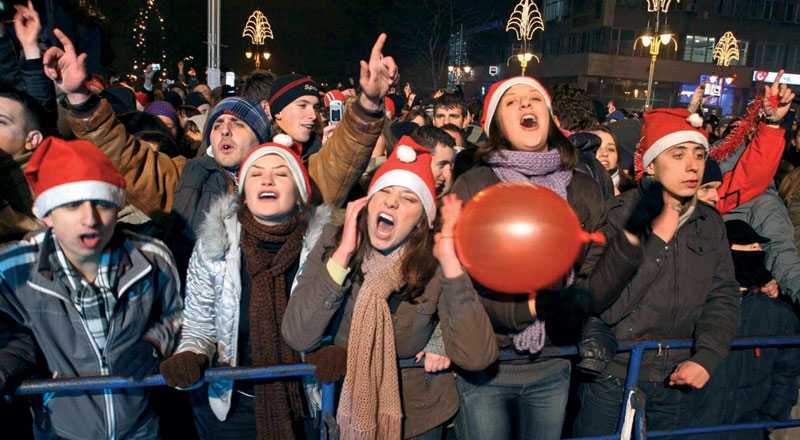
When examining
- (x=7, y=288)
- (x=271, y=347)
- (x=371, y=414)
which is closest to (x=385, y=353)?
(x=371, y=414)

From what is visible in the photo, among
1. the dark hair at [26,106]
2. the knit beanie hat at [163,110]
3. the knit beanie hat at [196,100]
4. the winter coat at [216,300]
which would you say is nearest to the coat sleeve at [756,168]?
the winter coat at [216,300]

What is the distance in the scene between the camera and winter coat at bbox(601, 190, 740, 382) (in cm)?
271

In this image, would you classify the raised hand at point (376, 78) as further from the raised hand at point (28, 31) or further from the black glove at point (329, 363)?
the raised hand at point (28, 31)

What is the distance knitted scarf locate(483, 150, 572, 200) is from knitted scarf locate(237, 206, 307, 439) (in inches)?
41.6

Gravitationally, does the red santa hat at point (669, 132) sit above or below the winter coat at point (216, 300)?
above

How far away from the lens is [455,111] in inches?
235

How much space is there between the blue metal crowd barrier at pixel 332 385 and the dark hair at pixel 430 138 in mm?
1810

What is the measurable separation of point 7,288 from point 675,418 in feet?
10.7

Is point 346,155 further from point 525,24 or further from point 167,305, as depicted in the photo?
point 525,24

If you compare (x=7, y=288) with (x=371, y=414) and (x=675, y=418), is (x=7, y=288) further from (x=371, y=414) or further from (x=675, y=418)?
(x=675, y=418)

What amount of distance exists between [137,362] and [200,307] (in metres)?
0.36

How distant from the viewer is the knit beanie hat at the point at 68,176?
7.23ft

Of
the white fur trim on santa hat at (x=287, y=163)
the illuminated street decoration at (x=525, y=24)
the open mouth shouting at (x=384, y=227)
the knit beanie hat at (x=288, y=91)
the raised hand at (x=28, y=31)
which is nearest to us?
the open mouth shouting at (x=384, y=227)

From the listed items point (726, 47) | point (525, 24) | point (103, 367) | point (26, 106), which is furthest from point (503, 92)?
point (726, 47)
